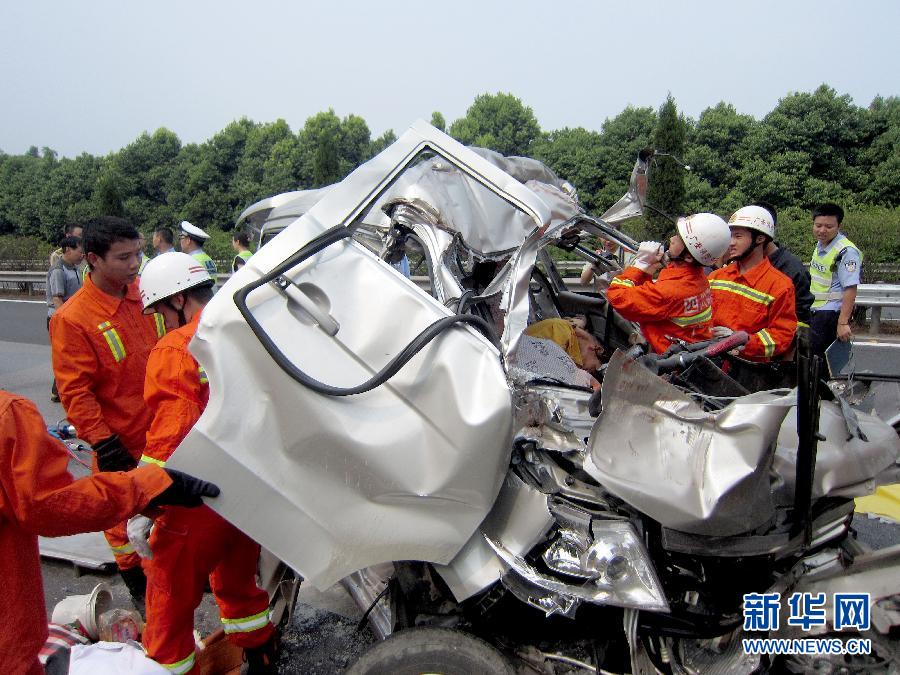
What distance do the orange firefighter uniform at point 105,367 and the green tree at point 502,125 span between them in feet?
87.7

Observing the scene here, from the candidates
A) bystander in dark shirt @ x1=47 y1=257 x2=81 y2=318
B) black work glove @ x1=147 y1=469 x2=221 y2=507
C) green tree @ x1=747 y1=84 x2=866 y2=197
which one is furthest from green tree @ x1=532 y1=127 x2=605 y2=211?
black work glove @ x1=147 y1=469 x2=221 y2=507

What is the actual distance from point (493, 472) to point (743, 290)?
108 inches

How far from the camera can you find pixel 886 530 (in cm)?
293

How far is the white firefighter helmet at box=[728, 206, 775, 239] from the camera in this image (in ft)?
13.8

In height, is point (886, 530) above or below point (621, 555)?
below

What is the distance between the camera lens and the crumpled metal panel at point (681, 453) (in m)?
1.86

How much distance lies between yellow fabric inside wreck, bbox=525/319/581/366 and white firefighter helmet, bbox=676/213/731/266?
0.76 metres

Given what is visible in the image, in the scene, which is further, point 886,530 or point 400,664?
point 886,530

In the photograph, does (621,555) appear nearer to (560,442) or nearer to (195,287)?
(560,442)

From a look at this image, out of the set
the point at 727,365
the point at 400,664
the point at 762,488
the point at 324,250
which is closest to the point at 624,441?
the point at 762,488

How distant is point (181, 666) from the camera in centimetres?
256

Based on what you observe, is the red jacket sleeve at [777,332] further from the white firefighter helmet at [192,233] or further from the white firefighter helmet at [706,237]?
the white firefighter helmet at [192,233]

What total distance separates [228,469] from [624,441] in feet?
3.86

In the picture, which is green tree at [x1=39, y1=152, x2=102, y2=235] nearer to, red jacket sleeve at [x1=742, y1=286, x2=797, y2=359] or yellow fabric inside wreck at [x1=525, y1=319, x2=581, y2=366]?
yellow fabric inside wreck at [x1=525, y1=319, x2=581, y2=366]
